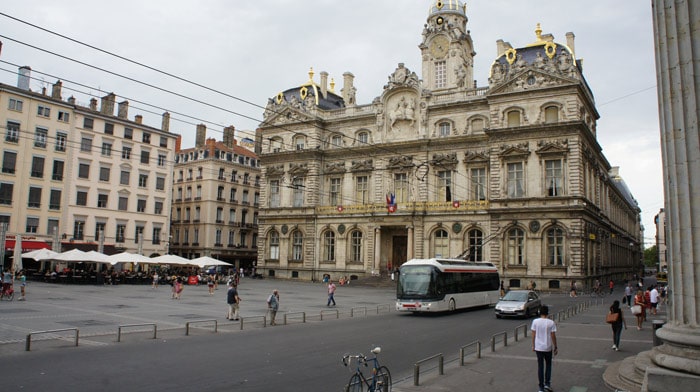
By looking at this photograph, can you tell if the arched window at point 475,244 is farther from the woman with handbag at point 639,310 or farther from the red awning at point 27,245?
the red awning at point 27,245

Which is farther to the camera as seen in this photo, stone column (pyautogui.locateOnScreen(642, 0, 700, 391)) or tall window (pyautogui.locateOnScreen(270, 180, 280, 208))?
tall window (pyautogui.locateOnScreen(270, 180, 280, 208))

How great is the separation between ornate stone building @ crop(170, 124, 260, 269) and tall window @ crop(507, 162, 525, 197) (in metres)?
41.4

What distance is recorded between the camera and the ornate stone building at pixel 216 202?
247 ft

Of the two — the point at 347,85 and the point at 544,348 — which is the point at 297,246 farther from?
the point at 544,348

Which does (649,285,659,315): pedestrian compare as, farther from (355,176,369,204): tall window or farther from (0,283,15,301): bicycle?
(0,283,15,301): bicycle

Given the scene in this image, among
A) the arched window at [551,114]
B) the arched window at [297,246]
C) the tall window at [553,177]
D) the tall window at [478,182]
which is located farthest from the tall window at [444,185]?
the arched window at [297,246]

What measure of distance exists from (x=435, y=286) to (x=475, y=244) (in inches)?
959

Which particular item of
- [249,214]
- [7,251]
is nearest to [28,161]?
[7,251]

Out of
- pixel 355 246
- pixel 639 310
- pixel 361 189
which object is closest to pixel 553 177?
pixel 361 189

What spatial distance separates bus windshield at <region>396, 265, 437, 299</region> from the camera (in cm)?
2872

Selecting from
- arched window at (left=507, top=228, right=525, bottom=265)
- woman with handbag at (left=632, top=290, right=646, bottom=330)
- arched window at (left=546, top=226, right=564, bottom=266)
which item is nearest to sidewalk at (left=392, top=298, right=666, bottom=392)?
woman with handbag at (left=632, top=290, right=646, bottom=330)

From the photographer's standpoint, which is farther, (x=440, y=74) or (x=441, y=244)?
(x=440, y=74)

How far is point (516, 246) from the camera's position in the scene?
161 ft

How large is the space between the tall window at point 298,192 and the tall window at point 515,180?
24.6m
